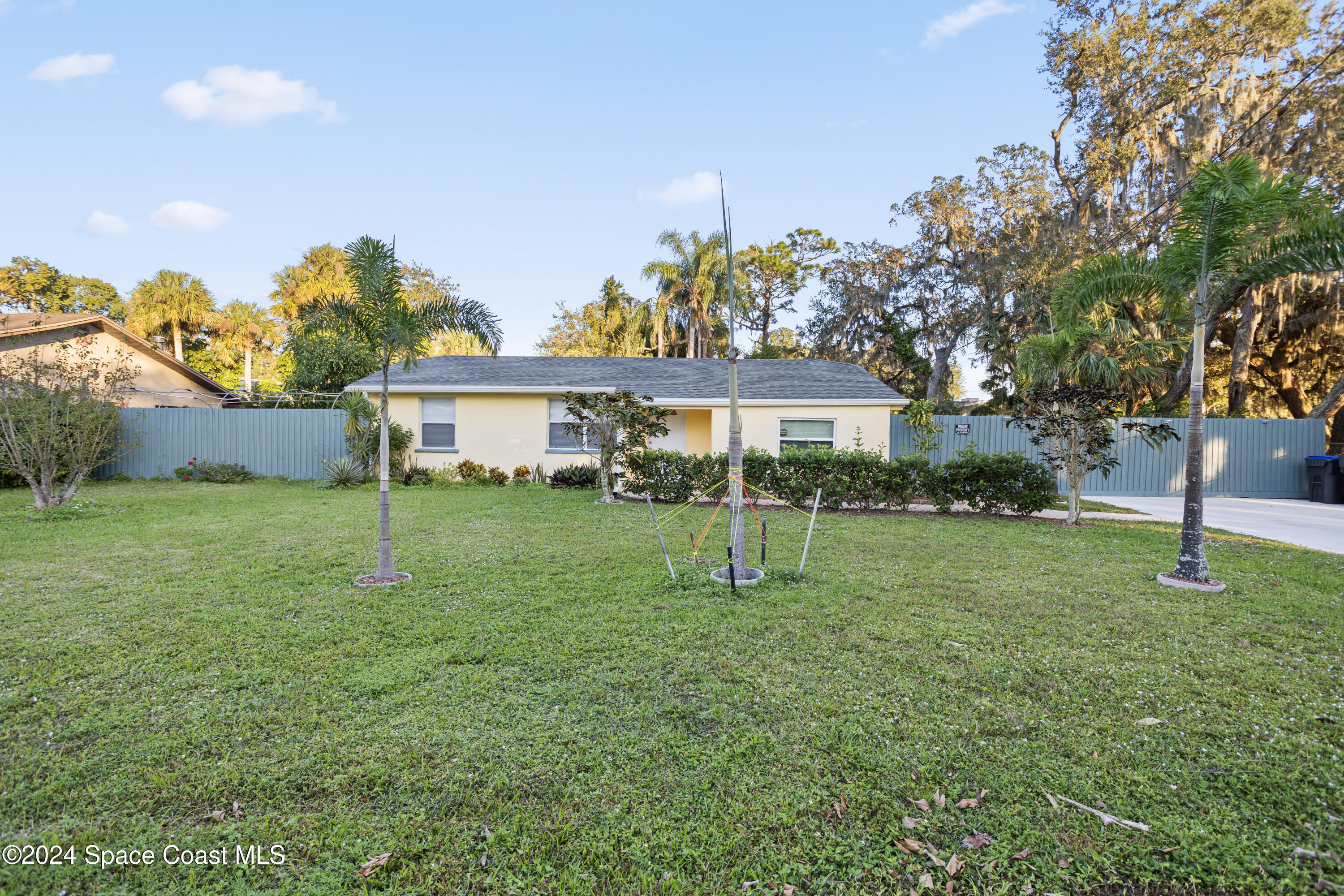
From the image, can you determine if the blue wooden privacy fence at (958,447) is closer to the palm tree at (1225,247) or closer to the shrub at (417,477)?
the shrub at (417,477)

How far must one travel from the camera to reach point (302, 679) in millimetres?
3430

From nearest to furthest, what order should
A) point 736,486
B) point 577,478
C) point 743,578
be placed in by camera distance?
Result: point 736,486
point 743,578
point 577,478

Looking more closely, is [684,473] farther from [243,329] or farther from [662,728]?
[243,329]

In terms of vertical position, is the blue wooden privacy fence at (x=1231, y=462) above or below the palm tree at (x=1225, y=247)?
below

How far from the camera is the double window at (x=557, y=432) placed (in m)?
14.2

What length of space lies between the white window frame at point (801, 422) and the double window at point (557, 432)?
4853mm

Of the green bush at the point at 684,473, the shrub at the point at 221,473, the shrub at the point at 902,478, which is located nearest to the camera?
the shrub at the point at 902,478

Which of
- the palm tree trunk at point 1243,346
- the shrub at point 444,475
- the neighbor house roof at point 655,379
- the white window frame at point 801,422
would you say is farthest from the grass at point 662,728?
the palm tree trunk at point 1243,346

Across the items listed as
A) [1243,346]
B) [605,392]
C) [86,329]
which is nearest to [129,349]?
[86,329]

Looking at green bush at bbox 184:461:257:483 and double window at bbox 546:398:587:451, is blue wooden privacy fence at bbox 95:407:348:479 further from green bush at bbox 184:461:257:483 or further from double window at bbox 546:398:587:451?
double window at bbox 546:398:587:451

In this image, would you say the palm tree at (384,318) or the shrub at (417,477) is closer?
the palm tree at (384,318)

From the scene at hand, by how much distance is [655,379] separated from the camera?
1505 cm

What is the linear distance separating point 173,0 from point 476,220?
7.25m

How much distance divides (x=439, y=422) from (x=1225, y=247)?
14481mm
